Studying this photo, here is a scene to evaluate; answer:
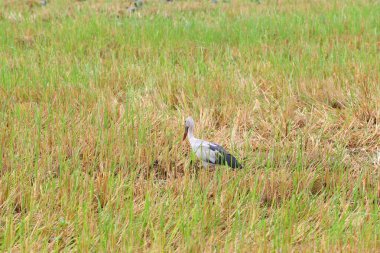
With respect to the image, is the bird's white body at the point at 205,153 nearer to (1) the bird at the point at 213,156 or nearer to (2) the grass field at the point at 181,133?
(1) the bird at the point at 213,156

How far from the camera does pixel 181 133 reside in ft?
13.8

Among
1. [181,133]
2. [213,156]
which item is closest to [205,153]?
[213,156]

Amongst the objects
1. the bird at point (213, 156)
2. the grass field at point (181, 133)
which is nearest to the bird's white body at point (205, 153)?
the bird at point (213, 156)

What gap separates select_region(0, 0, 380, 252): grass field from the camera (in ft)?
9.00

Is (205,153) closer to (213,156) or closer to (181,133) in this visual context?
(213,156)

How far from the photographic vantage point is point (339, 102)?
4.82 metres

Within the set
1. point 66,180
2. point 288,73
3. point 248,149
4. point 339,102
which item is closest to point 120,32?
point 288,73

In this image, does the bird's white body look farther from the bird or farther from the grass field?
the grass field

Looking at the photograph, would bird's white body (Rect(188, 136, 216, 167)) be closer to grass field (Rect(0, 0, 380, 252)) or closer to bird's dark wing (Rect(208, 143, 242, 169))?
bird's dark wing (Rect(208, 143, 242, 169))

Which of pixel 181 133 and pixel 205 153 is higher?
pixel 205 153

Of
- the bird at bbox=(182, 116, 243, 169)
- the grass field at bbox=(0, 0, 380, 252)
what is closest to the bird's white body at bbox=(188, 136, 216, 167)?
the bird at bbox=(182, 116, 243, 169)

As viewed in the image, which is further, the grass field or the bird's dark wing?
the bird's dark wing

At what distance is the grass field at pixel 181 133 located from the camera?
274 centimetres

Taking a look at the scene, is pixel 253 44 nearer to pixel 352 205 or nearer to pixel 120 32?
pixel 120 32
